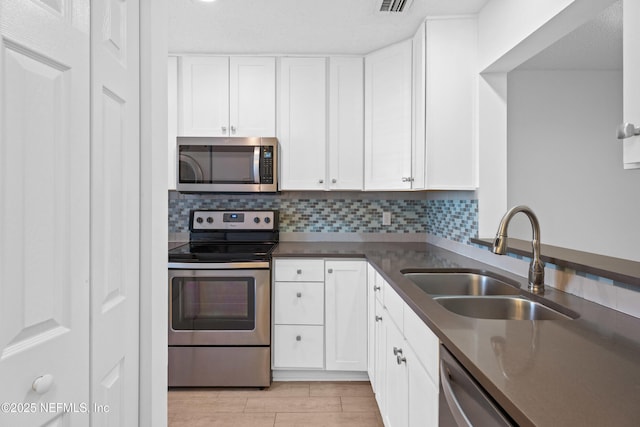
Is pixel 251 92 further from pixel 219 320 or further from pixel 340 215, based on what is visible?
pixel 219 320

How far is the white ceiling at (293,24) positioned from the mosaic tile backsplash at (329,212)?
3.69ft

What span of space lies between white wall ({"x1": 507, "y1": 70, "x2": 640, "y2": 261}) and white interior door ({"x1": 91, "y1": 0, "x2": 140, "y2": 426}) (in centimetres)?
247

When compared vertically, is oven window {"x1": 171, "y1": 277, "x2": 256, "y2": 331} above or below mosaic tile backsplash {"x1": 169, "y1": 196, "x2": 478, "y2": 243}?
below

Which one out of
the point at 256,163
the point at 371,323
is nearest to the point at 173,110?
the point at 256,163

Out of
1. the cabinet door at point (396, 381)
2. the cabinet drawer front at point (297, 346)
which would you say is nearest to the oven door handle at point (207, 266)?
the cabinet drawer front at point (297, 346)

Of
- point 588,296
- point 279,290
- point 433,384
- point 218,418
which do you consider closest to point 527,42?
point 588,296

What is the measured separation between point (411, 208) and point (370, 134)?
76 centimetres

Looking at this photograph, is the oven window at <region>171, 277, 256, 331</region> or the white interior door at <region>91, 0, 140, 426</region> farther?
the oven window at <region>171, 277, 256, 331</region>

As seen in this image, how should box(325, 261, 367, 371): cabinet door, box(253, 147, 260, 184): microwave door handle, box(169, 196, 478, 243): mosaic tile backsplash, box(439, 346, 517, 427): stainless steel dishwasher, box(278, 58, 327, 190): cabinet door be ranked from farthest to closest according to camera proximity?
box(169, 196, 478, 243): mosaic tile backsplash < box(278, 58, 327, 190): cabinet door < box(253, 147, 260, 184): microwave door handle < box(325, 261, 367, 371): cabinet door < box(439, 346, 517, 427): stainless steel dishwasher

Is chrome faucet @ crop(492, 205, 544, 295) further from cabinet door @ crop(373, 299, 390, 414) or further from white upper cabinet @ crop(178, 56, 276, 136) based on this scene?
white upper cabinet @ crop(178, 56, 276, 136)

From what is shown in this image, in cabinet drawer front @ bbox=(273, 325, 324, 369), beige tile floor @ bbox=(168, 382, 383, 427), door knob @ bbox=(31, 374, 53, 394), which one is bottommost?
beige tile floor @ bbox=(168, 382, 383, 427)

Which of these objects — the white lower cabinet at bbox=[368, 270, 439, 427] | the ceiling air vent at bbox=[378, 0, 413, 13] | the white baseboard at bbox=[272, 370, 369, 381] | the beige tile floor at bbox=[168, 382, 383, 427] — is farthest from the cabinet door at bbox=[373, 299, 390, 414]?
the ceiling air vent at bbox=[378, 0, 413, 13]

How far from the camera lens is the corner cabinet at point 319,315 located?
2.55 m

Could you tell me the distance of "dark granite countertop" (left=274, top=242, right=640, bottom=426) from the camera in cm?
64
